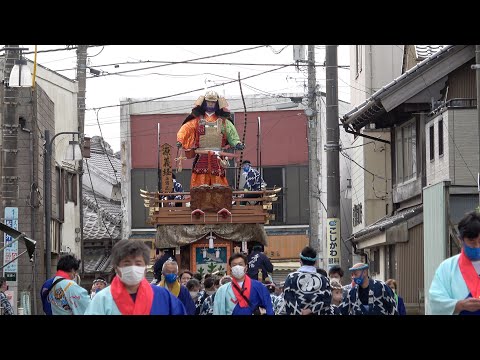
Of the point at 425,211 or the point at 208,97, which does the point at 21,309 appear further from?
the point at 425,211

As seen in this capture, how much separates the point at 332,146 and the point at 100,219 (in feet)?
74.3

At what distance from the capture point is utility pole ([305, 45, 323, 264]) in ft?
94.0

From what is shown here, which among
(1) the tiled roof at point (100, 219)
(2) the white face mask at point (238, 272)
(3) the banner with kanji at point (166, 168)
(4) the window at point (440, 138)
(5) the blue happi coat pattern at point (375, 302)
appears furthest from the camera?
(1) the tiled roof at point (100, 219)

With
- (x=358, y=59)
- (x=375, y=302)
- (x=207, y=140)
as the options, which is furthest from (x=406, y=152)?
(x=375, y=302)

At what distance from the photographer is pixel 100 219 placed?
4322 cm

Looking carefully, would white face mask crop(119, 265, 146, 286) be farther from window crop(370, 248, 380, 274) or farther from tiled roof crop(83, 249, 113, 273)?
tiled roof crop(83, 249, 113, 273)

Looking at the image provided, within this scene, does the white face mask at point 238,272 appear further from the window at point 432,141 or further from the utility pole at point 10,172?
the window at point 432,141

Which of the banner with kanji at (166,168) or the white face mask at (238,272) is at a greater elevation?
the banner with kanji at (166,168)

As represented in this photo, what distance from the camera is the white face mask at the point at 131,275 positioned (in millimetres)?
6727

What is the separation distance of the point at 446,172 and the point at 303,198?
77.7ft

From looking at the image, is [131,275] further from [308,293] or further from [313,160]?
[313,160]

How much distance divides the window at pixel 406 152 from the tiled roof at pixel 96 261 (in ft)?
48.2

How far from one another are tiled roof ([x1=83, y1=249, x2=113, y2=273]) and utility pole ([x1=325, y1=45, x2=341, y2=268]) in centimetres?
1680

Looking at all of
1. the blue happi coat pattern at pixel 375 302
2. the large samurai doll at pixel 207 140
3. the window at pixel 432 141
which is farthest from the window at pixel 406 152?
the blue happi coat pattern at pixel 375 302
